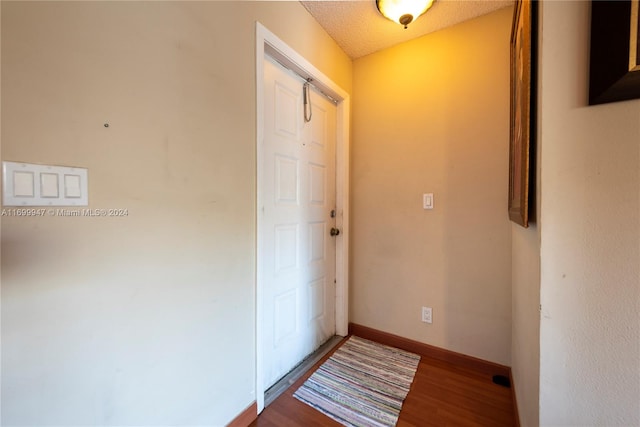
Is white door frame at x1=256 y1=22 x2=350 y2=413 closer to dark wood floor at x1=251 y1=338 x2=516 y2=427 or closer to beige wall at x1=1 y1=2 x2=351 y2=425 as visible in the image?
beige wall at x1=1 y1=2 x2=351 y2=425

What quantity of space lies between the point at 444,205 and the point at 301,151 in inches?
44.3

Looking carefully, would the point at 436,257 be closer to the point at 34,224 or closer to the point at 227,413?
the point at 227,413

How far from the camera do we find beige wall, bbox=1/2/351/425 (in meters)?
0.66

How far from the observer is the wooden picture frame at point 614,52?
22.7 inches

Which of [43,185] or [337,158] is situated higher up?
[337,158]

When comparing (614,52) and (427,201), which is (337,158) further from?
(614,52)

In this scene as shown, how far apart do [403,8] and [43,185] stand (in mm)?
1912

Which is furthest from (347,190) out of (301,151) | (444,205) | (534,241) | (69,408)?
(69,408)

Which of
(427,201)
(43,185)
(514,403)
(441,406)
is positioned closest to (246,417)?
(441,406)

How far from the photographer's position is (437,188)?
1.84 metres

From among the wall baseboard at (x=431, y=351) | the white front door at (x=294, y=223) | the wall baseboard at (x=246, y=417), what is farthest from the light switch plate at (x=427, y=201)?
the wall baseboard at (x=246, y=417)

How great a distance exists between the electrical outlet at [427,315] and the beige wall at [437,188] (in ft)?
0.13

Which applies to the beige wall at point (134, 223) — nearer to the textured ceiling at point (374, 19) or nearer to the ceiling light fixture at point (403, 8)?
the textured ceiling at point (374, 19)

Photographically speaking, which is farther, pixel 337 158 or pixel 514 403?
pixel 337 158
